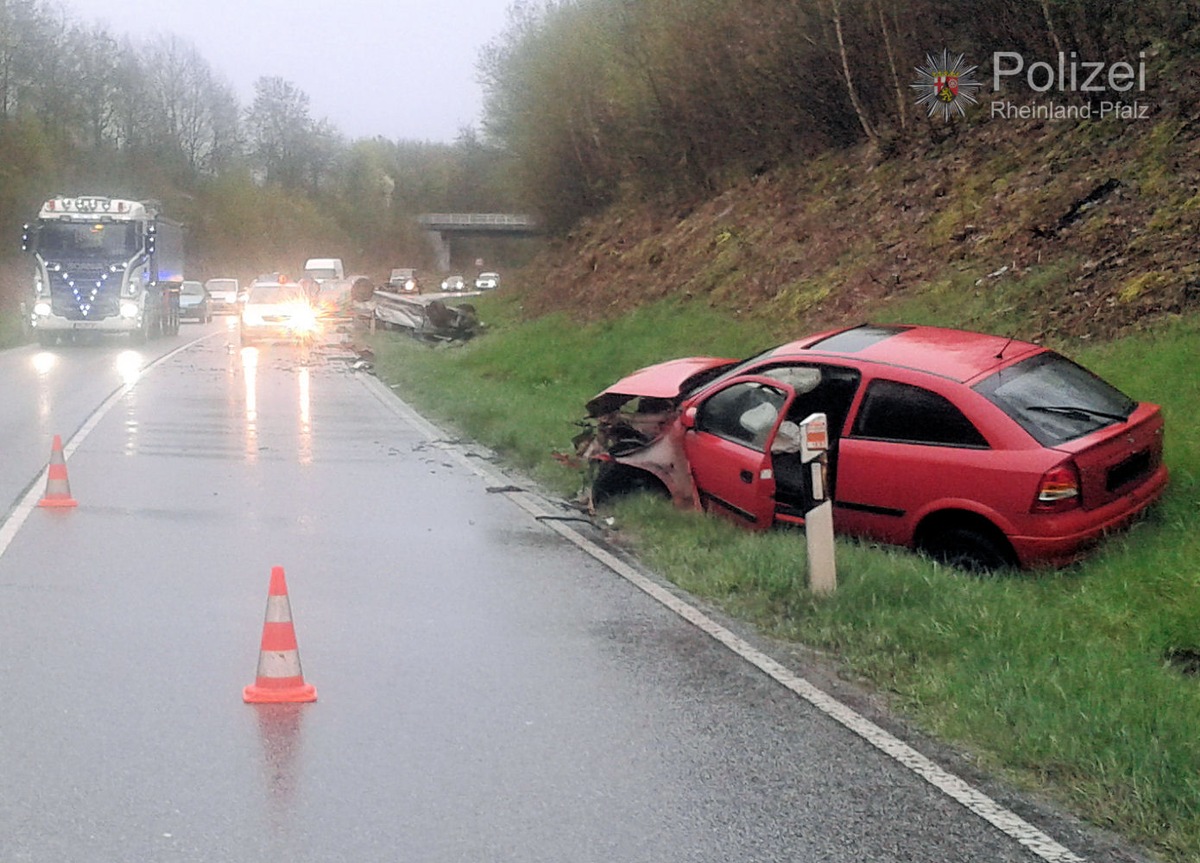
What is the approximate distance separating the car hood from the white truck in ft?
85.1

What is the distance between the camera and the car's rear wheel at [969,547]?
8805mm

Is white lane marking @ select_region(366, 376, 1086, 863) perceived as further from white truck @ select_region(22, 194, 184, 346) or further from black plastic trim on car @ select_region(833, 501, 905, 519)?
white truck @ select_region(22, 194, 184, 346)

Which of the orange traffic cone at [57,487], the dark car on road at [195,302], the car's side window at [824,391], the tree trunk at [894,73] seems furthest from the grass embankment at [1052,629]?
the dark car on road at [195,302]

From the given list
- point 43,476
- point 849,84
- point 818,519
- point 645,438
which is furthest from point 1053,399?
point 849,84

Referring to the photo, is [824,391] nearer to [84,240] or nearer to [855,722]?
[855,722]

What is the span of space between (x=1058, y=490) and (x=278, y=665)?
176 inches

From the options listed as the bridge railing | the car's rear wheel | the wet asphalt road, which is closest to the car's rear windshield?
the car's rear wheel

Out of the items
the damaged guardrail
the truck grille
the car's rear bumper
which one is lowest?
the car's rear bumper

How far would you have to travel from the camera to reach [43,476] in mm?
13633

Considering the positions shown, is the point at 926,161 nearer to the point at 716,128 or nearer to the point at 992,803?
the point at 716,128

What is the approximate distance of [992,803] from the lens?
214 inches

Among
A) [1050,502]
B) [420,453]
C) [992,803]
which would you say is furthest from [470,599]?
[420,453]

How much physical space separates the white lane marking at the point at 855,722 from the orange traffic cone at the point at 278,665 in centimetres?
227

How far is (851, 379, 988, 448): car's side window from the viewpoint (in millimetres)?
8992
